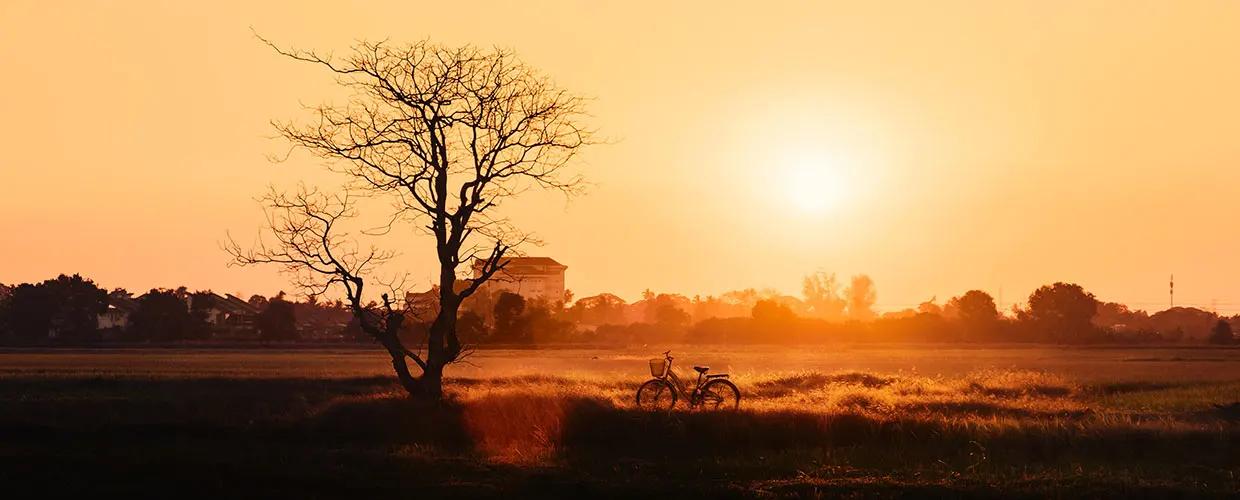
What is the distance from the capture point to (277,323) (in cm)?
12550

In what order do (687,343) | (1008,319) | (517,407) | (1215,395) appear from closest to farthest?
(517,407), (1215,395), (687,343), (1008,319)

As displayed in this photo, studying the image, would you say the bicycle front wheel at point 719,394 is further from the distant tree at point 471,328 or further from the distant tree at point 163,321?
the distant tree at point 163,321

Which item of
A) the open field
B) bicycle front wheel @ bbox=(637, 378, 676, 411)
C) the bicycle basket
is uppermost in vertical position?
the bicycle basket

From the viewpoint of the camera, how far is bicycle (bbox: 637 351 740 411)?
1204 inches

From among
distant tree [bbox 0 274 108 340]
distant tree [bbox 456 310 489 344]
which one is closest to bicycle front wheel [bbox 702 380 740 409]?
distant tree [bbox 456 310 489 344]

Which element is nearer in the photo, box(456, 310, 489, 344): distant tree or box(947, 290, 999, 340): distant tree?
box(456, 310, 489, 344): distant tree

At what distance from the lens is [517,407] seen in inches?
1199

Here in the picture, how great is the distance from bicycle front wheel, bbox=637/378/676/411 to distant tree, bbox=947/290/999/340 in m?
116

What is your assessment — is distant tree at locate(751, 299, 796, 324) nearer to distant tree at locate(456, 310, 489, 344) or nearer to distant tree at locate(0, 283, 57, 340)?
distant tree at locate(456, 310, 489, 344)

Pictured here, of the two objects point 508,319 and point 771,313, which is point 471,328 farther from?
point 771,313

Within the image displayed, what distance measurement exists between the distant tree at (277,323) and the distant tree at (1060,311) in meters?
83.4

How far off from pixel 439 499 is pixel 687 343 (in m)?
120

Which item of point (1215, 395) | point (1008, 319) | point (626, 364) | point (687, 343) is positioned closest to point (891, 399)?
point (1215, 395)

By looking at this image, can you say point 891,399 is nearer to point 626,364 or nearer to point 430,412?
point 430,412
